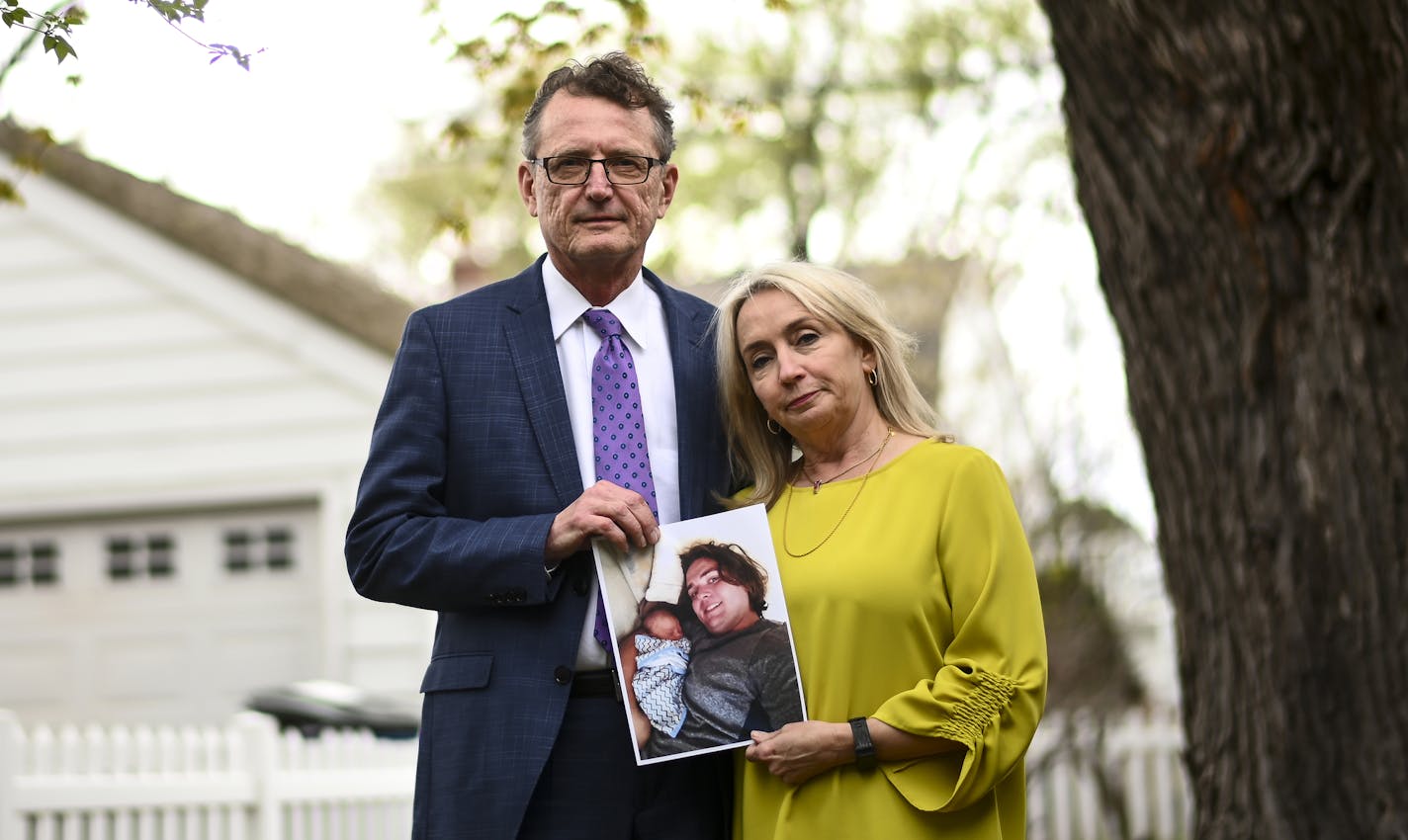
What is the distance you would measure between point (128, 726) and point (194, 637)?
72 centimetres

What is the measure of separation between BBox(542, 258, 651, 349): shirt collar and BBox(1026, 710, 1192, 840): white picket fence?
8931 mm

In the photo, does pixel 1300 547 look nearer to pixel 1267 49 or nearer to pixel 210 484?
pixel 1267 49

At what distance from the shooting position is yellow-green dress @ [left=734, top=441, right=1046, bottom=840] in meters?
3.04

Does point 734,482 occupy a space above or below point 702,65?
below

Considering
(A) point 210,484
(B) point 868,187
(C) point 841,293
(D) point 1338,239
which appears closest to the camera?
(C) point 841,293

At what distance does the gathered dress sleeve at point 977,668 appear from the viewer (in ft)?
9.90

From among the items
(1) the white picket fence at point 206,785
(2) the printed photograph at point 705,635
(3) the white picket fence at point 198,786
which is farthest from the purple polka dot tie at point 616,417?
(3) the white picket fence at point 198,786

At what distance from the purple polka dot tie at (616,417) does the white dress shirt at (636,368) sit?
0.8 inches

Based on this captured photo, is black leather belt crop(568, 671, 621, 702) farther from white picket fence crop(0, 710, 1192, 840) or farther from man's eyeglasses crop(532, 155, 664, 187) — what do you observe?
white picket fence crop(0, 710, 1192, 840)

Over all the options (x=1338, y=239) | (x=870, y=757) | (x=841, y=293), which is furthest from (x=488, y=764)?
(x=1338, y=239)

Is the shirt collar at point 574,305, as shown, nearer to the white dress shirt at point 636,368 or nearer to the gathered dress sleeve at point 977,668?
the white dress shirt at point 636,368

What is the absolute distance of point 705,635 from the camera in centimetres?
313

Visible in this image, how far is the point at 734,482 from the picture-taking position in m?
3.54

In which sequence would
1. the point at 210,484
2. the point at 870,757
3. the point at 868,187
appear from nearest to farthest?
the point at 870,757
the point at 210,484
the point at 868,187
